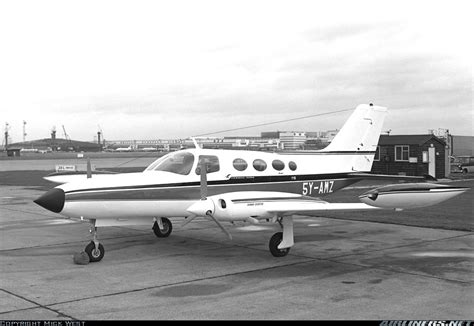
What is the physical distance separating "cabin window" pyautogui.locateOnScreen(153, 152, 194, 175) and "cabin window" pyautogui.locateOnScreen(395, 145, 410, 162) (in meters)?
27.4

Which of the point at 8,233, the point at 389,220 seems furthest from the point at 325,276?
the point at 8,233

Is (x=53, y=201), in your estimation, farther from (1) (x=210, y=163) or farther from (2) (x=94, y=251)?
(1) (x=210, y=163)

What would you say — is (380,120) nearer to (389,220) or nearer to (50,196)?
(389,220)

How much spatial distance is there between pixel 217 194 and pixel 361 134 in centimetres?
618

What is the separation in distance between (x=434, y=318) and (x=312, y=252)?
5.27m

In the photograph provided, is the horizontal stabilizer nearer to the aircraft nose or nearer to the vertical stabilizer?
the vertical stabilizer

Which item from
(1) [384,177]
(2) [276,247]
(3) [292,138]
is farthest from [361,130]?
(3) [292,138]

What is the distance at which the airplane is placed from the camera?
1090 cm

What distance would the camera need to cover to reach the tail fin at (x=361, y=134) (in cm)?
1638

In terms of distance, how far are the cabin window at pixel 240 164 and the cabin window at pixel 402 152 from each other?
85.5 ft

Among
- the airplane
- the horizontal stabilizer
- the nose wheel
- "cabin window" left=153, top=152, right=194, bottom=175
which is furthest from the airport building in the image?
the nose wheel

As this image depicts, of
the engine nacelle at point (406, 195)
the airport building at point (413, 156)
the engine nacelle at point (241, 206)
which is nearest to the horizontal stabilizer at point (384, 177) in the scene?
the engine nacelle at point (406, 195)

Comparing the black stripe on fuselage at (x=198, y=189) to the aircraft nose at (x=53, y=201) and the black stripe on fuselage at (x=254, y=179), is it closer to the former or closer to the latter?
the black stripe on fuselage at (x=254, y=179)

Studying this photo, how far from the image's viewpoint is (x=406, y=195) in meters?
10.3
